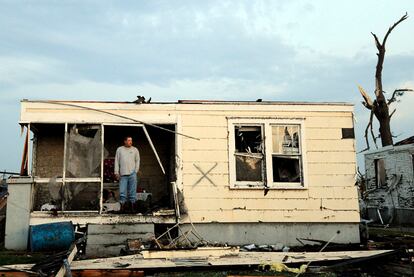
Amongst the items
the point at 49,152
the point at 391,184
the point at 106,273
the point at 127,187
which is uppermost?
the point at 49,152

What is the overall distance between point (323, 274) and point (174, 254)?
9.20 feet

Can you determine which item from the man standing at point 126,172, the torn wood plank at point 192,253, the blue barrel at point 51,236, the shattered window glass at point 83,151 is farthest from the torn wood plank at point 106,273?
the shattered window glass at point 83,151

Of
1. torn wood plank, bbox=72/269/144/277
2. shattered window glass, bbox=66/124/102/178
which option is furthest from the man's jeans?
torn wood plank, bbox=72/269/144/277

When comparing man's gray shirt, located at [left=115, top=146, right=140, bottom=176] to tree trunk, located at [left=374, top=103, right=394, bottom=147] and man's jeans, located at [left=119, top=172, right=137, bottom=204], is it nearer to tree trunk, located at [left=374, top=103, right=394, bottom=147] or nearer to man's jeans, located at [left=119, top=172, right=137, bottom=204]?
man's jeans, located at [left=119, top=172, right=137, bottom=204]

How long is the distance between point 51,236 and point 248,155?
4.81 m

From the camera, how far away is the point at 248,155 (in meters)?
10.3

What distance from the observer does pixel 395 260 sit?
25.1 feet

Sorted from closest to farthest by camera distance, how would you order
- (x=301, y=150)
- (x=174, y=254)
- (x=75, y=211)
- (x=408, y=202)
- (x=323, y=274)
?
(x=323, y=274) → (x=174, y=254) → (x=75, y=211) → (x=301, y=150) → (x=408, y=202)

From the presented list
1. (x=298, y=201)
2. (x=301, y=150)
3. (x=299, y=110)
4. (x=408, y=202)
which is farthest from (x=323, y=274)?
(x=408, y=202)

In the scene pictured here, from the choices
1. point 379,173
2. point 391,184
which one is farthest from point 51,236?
point 379,173

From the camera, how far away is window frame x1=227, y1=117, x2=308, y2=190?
10180 millimetres

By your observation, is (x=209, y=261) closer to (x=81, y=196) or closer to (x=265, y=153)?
(x=265, y=153)

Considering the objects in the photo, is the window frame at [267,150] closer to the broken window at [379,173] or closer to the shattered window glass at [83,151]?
the shattered window glass at [83,151]

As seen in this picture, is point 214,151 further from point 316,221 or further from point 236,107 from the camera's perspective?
point 316,221
